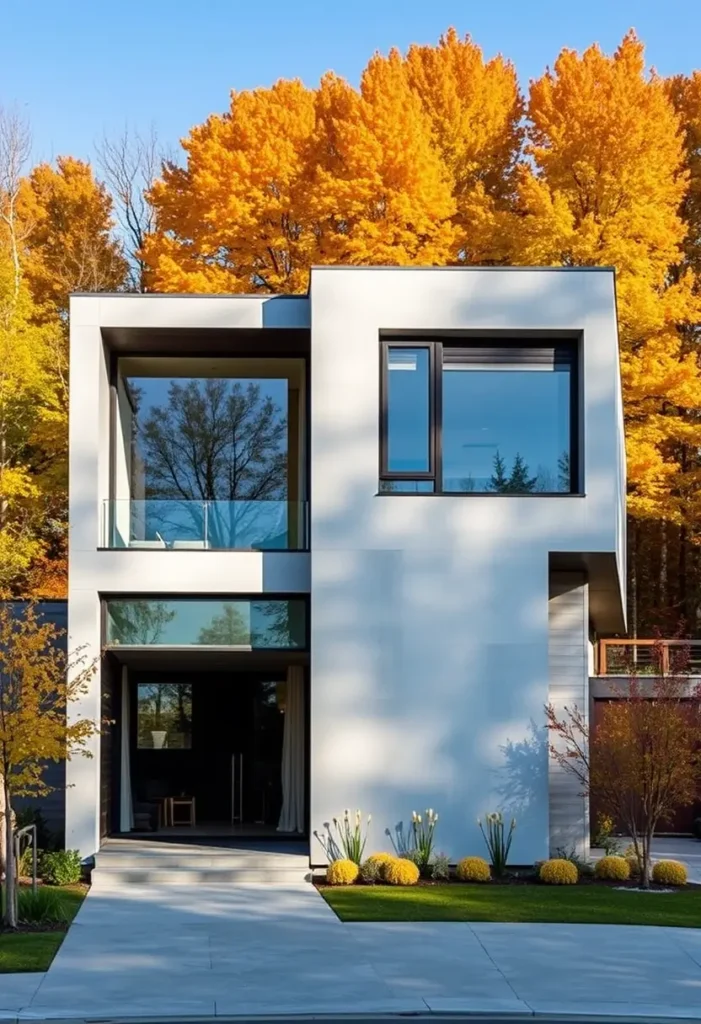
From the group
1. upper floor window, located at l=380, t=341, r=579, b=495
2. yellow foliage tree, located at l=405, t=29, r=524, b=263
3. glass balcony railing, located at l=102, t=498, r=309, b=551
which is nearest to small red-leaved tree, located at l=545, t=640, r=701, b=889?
upper floor window, located at l=380, t=341, r=579, b=495

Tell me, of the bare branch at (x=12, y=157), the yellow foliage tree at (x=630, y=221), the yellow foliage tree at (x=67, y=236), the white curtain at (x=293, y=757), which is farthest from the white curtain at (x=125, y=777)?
the bare branch at (x=12, y=157)

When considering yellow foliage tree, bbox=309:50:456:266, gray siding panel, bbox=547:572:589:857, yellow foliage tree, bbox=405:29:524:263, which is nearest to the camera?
gray siding panel, bbox=547:572:589:857

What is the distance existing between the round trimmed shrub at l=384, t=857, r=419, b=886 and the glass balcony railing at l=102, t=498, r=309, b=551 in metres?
4.55

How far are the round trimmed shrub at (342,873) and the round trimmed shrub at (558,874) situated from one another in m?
2.37

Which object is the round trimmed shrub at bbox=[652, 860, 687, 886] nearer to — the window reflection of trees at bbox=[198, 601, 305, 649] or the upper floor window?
the upper floor window

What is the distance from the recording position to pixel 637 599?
39.6 m

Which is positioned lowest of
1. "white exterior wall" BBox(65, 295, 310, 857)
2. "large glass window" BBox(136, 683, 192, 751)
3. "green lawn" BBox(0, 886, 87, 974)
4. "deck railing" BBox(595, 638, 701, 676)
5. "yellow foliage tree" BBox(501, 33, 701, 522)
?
"green lawn" BBox(0, 886, 87, 974)

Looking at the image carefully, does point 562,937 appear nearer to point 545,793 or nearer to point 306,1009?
point 306,1009

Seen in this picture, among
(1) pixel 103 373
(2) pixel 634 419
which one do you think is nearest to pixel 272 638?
(1) pixel 103 373

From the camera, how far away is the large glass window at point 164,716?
2366 cm

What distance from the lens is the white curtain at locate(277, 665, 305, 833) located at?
71.9ft

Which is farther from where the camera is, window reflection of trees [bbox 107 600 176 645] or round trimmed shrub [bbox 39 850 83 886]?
window reflection of trees [bbox 107 600 176 645]

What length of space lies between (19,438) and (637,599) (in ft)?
55.8

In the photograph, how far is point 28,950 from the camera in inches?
498
